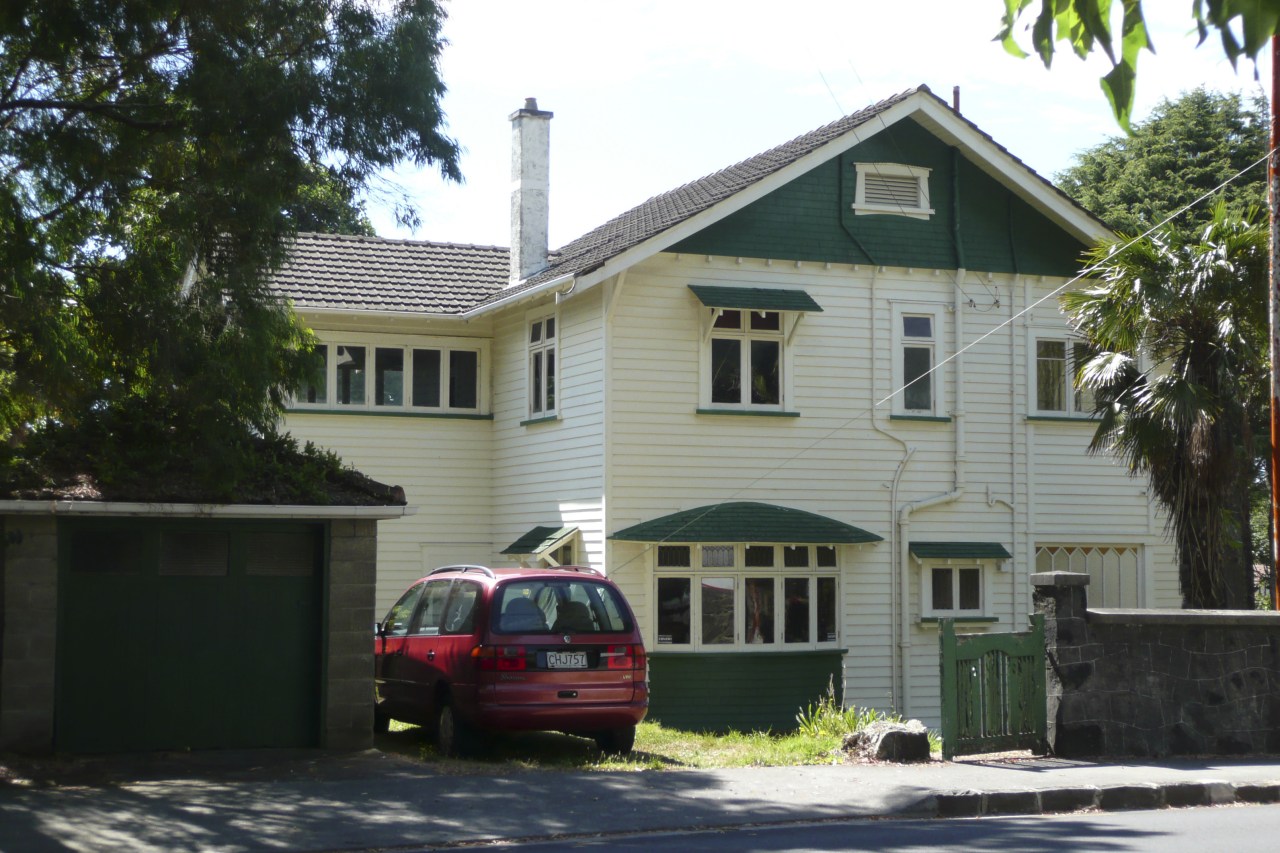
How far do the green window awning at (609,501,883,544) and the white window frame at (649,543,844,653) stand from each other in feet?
1.17

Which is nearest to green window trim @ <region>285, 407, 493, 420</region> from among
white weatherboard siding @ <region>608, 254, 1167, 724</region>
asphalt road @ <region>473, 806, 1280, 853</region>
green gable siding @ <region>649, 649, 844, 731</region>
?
white weatherboard siding @ <region>608, 254, 1167, 724</region>

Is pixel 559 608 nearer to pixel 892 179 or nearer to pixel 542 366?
pixel 542 366

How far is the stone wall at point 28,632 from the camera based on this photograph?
12797mm

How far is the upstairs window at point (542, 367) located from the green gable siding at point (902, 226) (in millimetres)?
2652

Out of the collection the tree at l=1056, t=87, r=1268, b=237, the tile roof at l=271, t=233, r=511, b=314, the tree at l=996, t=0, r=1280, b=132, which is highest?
the tree at l=1056, t=87, r=1268, b=237

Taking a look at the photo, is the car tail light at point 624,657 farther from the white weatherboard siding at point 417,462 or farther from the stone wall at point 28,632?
the white weatherboard siding at point 417,462

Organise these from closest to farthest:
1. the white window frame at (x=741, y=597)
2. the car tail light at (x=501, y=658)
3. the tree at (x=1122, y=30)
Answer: the tree at (x=1122, y=30), the car tail light at (x=501, y=658), the white window frame at (x=741, y=597)

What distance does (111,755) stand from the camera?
43.6 ft

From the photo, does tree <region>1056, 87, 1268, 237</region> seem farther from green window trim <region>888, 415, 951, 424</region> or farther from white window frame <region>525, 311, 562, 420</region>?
white window frame <region>525, 311, 562, 420</region>

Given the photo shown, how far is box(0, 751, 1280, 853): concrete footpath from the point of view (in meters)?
Result: 9.98

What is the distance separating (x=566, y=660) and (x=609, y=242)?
939 cm

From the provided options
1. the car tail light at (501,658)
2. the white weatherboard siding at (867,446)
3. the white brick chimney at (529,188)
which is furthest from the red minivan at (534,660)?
the white brick chimney at (529,188)

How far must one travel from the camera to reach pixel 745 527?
19984 millimetres

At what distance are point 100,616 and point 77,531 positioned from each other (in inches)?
31.5
